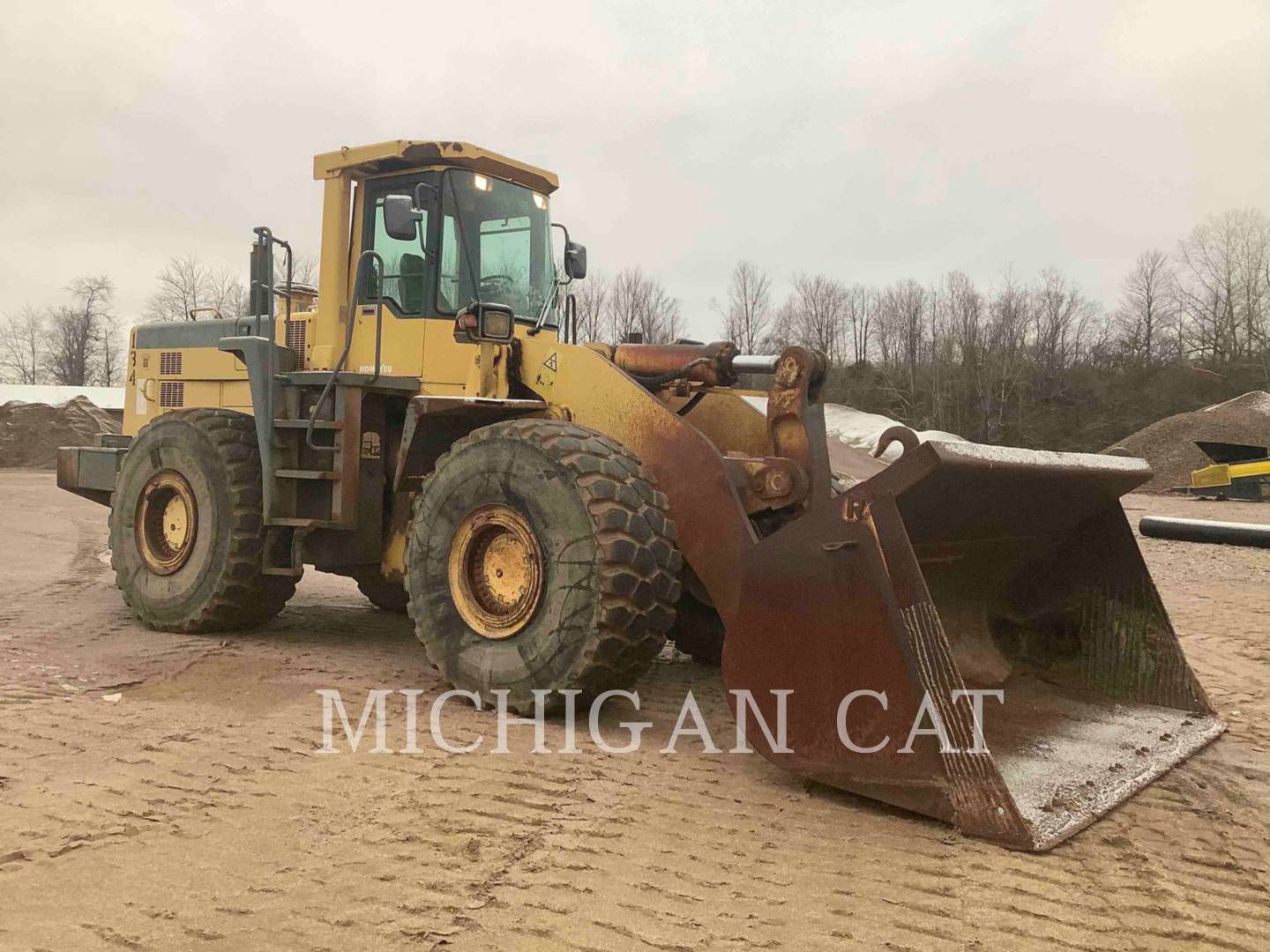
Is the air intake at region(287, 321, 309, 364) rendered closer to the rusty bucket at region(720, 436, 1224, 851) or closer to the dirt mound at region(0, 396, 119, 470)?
the rusty bucket at region(720, 436, 1224, 851)

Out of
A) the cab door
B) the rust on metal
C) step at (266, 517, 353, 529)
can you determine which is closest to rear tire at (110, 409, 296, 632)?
step at (266, 517, 353, 529)

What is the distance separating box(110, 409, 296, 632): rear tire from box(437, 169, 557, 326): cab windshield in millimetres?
1730

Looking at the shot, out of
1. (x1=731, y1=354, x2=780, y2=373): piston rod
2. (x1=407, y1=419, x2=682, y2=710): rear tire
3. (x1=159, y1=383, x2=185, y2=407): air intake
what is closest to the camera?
(x1=407, y1=419, x2=682, y2=710): rear tire

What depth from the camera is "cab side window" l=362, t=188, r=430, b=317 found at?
6.12 meters

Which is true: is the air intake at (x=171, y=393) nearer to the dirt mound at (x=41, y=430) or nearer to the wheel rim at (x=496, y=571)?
the wheel rim at (x=496, y=571)

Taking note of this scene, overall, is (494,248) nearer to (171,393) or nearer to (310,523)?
(310,523)

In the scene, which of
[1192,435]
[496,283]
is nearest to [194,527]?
[496,283]

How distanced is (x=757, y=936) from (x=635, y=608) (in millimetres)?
1754

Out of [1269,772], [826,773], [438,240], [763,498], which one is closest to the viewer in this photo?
[826,773]

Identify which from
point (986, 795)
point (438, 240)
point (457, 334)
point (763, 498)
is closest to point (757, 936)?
point (986, 795)

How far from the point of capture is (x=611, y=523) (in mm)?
4281

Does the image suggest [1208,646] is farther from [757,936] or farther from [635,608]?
[757,936]

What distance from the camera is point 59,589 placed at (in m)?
8.55

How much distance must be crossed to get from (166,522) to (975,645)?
→ 516cm
